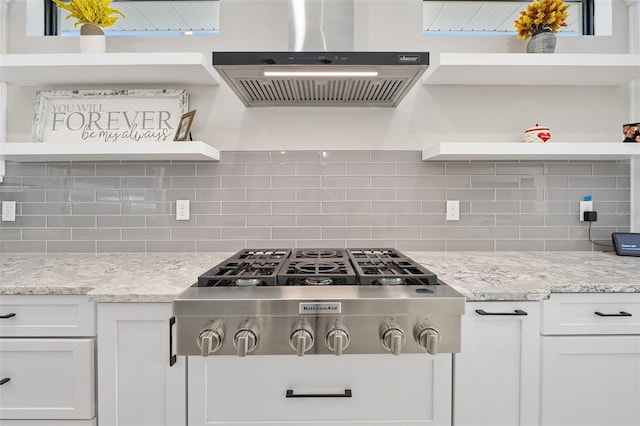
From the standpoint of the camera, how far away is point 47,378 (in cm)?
125

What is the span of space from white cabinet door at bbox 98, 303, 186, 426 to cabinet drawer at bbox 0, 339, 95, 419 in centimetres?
7

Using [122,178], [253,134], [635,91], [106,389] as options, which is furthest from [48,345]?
[635,91]

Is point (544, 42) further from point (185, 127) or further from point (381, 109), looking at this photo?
point (185, 127)

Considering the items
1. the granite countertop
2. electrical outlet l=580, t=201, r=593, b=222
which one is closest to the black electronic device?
the granite countertop

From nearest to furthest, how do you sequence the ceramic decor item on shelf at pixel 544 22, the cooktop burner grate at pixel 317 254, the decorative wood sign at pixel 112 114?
the cooktop burner grate at pixel 317 254
the ceramic decor item on shelf at pixel 544 22
the decorative wood sign at pixel 112 114

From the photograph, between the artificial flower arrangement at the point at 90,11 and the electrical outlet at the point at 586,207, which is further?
the electrical outlet at the point at 586,207

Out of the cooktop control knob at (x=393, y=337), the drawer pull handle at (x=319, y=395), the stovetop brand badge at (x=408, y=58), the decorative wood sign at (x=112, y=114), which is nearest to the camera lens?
the cooktop control knob at (x=393, y=337)

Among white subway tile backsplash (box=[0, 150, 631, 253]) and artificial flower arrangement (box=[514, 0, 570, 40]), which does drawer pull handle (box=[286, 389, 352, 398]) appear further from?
artificial flower arrangement (box=[514, 0, 570, 40])

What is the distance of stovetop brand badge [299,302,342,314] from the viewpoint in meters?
1.04

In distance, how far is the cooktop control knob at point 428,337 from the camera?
1019mm

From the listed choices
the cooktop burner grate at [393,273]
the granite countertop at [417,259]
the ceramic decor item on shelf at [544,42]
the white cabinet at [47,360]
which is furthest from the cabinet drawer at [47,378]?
the ceramic decor item on shelf at [544,42]

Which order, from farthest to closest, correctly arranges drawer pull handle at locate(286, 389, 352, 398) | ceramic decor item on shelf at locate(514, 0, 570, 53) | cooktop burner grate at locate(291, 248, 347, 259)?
ceramic decor item on shelf at locate(514, 0, 570, 53) → cooktop burner grate at locate(291, 248, 347, 259) → drawer pull handle at locate(286, 389, 352, 398)

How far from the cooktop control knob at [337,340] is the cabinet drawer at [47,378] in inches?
34.8

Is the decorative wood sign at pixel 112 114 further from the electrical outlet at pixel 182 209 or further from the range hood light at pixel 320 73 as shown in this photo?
the range hood light at pixel 320 73
